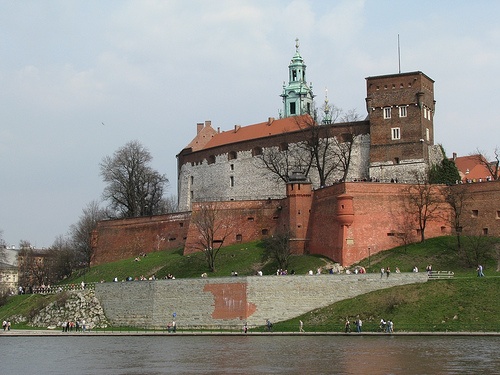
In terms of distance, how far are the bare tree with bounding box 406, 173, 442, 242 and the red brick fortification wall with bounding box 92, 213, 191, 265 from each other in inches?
768

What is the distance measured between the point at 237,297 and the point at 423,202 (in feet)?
48.3

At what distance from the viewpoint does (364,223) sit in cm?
5891

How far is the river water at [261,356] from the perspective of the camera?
35.6 m

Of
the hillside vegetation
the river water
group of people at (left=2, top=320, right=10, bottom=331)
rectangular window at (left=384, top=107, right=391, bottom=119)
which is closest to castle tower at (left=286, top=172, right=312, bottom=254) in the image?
the hillside vegetation

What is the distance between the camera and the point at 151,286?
57469 mm

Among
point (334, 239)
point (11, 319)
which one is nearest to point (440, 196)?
point (334, 239)

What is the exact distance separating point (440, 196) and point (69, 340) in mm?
26078

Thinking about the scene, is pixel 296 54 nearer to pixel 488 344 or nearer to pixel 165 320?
pixel 165 320

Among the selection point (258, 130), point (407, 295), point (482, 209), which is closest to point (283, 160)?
point (258, 130)

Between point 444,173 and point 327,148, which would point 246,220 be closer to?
point 327,148

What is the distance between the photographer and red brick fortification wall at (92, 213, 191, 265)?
73.1 metres

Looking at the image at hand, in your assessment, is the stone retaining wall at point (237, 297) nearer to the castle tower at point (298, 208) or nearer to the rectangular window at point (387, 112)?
the castle tower at point (298, 208)

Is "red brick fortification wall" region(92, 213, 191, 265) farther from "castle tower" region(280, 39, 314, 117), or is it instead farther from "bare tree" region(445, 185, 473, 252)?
"castle tower" region(280, 39, 314, 117)

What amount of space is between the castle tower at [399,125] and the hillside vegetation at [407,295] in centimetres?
949
